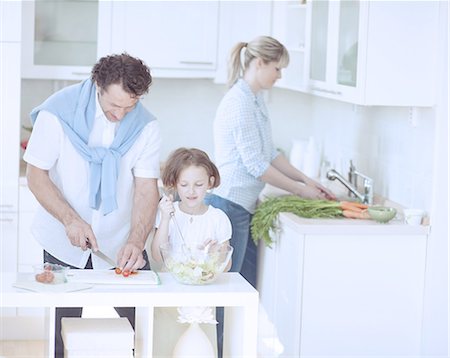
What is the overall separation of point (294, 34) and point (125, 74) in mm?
1897

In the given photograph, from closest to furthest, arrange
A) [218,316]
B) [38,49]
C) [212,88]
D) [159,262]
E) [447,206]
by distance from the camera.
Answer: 1. [159,262]
2. [447,206]
3. [218,316]
4. [38,49]
5. [212,88]

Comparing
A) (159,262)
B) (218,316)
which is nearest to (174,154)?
(159,262)

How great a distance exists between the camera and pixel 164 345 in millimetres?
2584

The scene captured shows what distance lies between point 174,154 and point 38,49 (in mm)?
1727

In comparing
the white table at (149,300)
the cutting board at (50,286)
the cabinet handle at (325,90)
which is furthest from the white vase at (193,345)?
the cabinet handle at (325,90)

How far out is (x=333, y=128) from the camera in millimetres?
4801

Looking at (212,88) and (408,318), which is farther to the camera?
(212,88)

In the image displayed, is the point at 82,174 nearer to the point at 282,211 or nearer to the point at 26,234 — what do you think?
the point at 282,211

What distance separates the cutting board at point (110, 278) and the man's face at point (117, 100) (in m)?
0.55

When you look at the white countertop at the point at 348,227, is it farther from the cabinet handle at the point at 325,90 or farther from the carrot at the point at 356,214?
the cabinet handle at the point at 325,90

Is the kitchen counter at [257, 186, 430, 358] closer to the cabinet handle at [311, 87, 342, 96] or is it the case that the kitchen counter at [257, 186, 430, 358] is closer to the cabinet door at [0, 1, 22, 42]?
the cabinet handle at [311, 87, 342, 96]

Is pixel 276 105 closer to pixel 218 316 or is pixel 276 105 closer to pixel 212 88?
pixel 212 88

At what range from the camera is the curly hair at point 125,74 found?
111 inches

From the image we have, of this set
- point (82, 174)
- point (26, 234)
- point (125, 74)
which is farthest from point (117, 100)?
point (26, 234)
